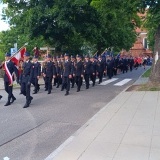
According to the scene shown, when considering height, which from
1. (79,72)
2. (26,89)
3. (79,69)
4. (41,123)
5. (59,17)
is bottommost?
(41,123)

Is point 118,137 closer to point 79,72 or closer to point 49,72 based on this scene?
point 49,72

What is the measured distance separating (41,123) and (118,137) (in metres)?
2.60

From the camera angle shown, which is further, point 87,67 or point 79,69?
point 87,67

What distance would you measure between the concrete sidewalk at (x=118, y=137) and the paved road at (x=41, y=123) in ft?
1.33

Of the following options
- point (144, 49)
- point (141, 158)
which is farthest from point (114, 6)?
point (144, 49)

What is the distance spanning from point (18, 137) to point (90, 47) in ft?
106

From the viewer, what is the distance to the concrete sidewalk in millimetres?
5695

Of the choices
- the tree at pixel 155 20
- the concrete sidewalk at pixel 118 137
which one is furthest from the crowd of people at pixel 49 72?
the tree at pixel 155 20

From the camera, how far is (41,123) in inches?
343

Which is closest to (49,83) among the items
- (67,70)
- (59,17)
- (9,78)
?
(67,70)

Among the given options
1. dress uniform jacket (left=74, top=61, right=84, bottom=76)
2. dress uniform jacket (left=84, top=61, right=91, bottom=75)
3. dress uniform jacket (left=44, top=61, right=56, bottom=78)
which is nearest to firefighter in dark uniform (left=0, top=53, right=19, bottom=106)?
dress uniform jacket (left=44, top=61, right=56, bottom=78)

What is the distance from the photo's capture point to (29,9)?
23297 mm

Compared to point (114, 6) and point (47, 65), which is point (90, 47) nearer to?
point (114, 6)

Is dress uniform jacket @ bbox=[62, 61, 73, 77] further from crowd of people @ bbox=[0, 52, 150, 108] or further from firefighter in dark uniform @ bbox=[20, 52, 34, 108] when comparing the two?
firefighter in dark uniform @ bbox=[20, 52, 34, 108]
